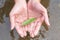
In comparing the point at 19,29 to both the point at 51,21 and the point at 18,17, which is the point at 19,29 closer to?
the point at 18,17

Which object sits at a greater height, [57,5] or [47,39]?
[57,5]

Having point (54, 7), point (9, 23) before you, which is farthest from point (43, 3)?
point (9, 23)

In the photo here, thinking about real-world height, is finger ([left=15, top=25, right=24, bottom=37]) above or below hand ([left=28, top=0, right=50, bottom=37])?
below

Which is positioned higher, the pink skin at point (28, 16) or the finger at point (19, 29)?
the pink skin at point (28, 16)

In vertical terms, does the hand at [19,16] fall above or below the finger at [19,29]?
above

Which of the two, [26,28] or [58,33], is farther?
[58,33]

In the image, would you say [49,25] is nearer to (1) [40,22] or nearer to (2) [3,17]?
(1) [40,22]
